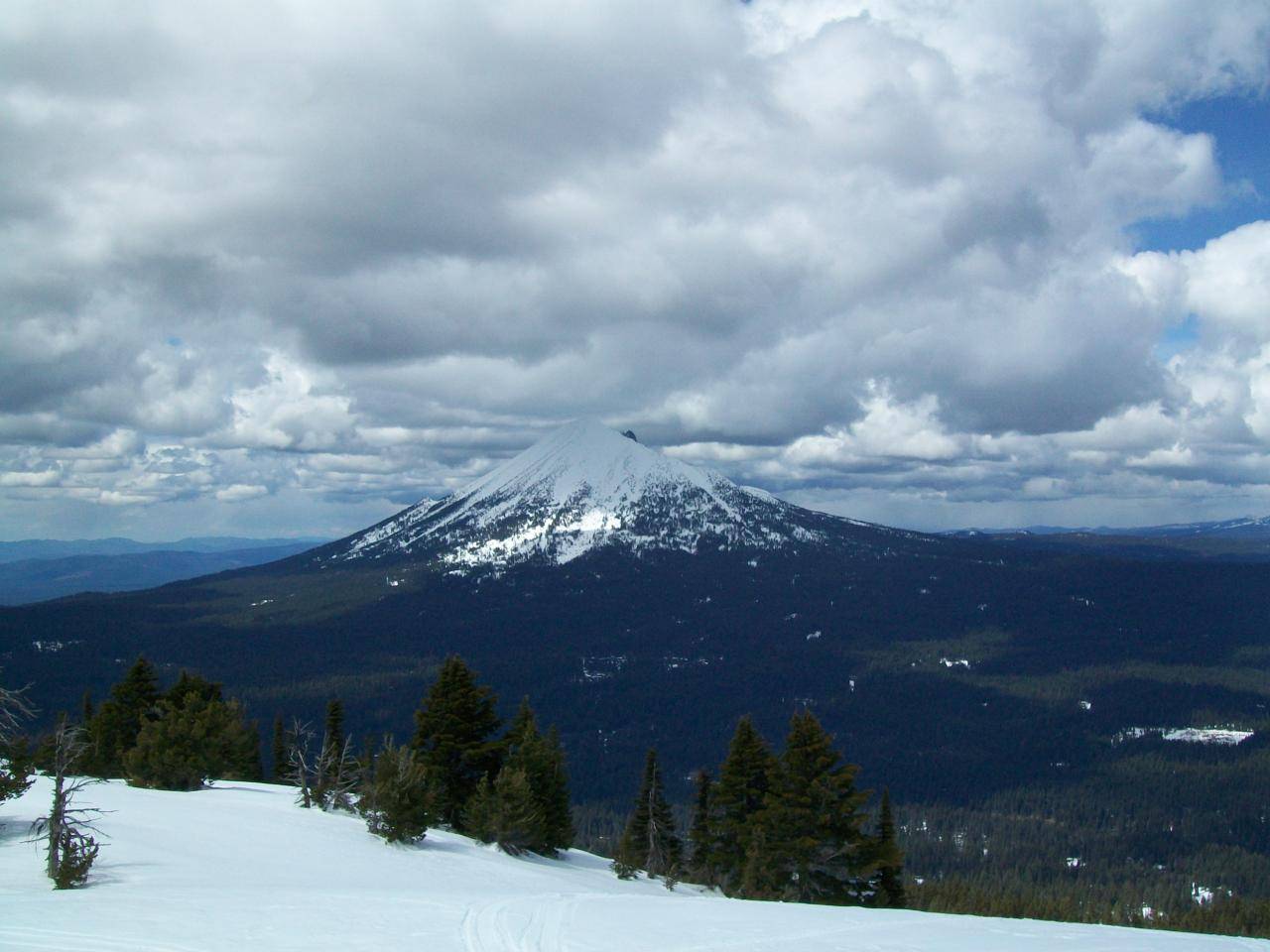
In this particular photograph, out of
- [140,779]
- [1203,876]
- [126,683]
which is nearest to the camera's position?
[140,779]

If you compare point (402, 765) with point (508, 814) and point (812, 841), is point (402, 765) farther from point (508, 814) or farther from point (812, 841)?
point (812, 841)

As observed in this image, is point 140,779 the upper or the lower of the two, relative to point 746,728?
lower

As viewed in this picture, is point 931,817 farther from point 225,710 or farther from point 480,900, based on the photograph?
point 480,900

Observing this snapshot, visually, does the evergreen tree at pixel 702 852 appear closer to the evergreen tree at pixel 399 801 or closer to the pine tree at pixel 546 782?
the pine tree at pixel 546 782

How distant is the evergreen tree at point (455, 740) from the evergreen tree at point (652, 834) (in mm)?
7456

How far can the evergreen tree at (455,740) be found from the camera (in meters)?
39.5

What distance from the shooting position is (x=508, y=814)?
33.7 metres

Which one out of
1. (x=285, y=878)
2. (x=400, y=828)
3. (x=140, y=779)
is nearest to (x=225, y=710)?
(x=140, y=779)

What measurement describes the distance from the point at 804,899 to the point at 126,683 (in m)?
43.8

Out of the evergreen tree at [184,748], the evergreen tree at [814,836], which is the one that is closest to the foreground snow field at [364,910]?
the evergreen tree at [814,836]

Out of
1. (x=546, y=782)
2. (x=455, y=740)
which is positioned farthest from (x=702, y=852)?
(x=455, y=740)

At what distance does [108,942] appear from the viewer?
13.6m

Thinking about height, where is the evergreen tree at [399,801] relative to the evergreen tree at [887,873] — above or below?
above

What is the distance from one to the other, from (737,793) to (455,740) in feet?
45.2
